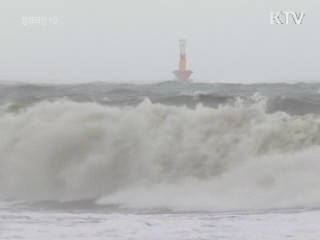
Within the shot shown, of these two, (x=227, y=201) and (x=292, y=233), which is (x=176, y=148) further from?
(x=292, y=233)

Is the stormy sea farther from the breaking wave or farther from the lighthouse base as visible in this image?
the lighthouse base

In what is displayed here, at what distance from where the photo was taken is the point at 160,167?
10.5 m

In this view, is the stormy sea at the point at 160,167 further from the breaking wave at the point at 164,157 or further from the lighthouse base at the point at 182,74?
the lighthouse base at the point at 182,74

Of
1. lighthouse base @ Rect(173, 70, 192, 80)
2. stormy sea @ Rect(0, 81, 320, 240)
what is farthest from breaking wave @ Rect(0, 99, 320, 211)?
lighthouse base @ Rect(173, 70, 192, 80)

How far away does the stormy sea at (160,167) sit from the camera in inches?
293

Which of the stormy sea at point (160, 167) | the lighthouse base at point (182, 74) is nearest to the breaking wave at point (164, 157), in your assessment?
the stormy sea at point (160, 167)

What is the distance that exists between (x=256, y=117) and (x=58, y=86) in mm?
7732

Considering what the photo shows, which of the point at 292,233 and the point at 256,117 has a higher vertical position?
the point at 256,117

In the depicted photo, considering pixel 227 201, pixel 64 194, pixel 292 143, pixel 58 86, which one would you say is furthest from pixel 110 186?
pixel 58 86

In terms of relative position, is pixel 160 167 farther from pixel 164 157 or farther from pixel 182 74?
pixel 182 74

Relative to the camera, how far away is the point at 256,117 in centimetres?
1138

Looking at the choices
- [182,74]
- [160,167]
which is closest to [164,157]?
[160,167]

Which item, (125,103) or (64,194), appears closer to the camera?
(64,194)

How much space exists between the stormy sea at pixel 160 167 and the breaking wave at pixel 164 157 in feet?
0.05
